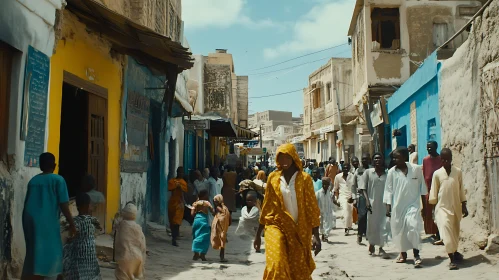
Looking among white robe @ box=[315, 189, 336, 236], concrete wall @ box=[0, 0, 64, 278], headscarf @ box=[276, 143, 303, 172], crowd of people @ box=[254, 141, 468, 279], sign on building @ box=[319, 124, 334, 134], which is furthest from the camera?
sign on building @ box=[319, 124, 334, 134]

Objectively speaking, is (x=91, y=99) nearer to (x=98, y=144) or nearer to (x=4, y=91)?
(x=98, y=144)

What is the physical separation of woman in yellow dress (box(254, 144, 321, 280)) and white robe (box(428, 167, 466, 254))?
2.70 m

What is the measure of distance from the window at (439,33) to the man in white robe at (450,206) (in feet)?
38.0

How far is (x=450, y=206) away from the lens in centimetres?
677

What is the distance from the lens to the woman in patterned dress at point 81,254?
495cm

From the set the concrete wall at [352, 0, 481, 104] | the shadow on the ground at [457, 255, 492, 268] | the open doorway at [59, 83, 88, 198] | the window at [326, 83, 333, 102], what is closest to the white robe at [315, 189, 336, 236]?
the shadow on the ground at [457, 255, 492, 268]

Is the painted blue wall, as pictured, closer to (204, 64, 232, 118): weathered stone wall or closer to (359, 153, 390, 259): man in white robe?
(359, 153, 390, 259): man in white robe

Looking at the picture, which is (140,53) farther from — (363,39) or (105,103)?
(363,39)

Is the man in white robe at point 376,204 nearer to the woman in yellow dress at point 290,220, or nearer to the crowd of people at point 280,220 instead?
the crowd of people at point 280,220

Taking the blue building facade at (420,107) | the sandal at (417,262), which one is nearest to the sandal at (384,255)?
the sandal at (417,262)

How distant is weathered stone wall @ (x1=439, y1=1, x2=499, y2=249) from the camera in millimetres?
7062

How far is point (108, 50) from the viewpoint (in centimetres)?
830

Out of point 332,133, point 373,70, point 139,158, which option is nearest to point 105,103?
point 139,158

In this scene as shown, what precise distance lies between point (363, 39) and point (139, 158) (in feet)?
34.3
